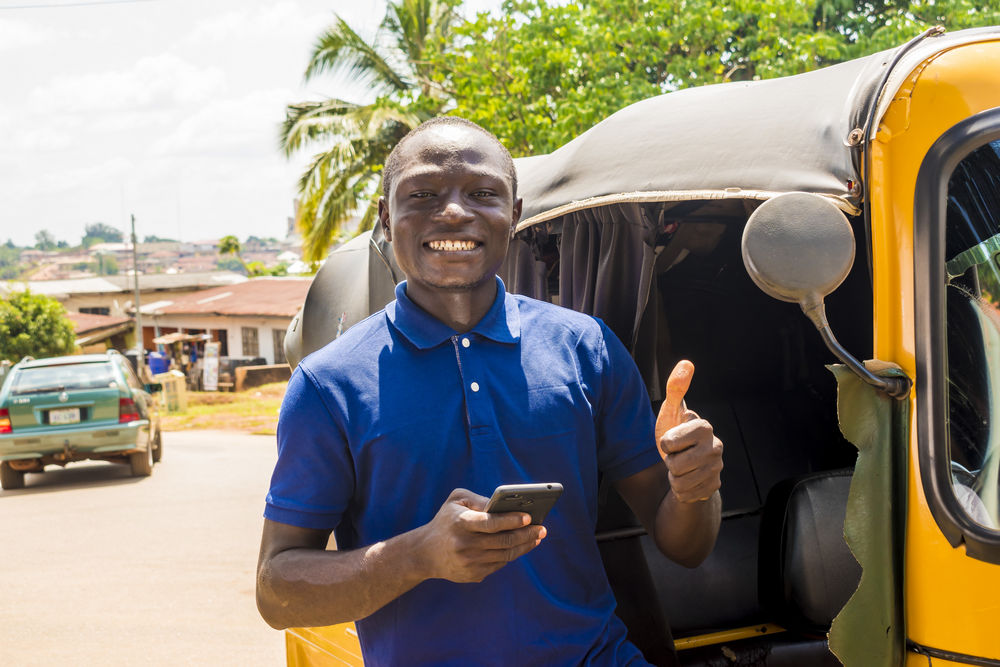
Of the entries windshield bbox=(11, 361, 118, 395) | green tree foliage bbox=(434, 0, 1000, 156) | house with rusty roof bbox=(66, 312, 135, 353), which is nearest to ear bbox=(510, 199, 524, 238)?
green tree foliage bbox=(434, 0, 1000, 156)

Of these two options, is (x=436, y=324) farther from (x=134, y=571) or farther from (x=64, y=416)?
(x=64, y=416)

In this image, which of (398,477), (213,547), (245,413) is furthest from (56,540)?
(245,413)

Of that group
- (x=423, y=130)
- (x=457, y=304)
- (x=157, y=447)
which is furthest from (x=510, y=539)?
(x=157, y=447)

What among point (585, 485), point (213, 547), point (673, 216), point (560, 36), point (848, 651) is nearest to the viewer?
point (848, 651)

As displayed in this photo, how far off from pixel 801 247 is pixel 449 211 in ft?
2.50

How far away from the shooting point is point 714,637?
3033 mm

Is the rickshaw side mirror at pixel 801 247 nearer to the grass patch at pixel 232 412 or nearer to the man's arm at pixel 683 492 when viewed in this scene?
the man's arm at pixel 683 492

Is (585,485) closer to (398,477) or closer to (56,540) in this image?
(398,477)

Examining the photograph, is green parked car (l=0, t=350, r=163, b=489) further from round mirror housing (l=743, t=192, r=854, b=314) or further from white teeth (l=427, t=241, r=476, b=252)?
round mirror housing (l=743, t=192, r=854, b=314)

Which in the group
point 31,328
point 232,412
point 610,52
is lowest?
point 232,412

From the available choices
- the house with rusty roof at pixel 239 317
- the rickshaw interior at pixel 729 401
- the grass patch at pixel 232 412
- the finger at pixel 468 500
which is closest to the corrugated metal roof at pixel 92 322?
the house with rusty roof at pixel 239 317

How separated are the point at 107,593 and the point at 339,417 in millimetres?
5639

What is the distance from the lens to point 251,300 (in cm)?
3709

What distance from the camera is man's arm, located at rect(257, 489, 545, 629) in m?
1.69
